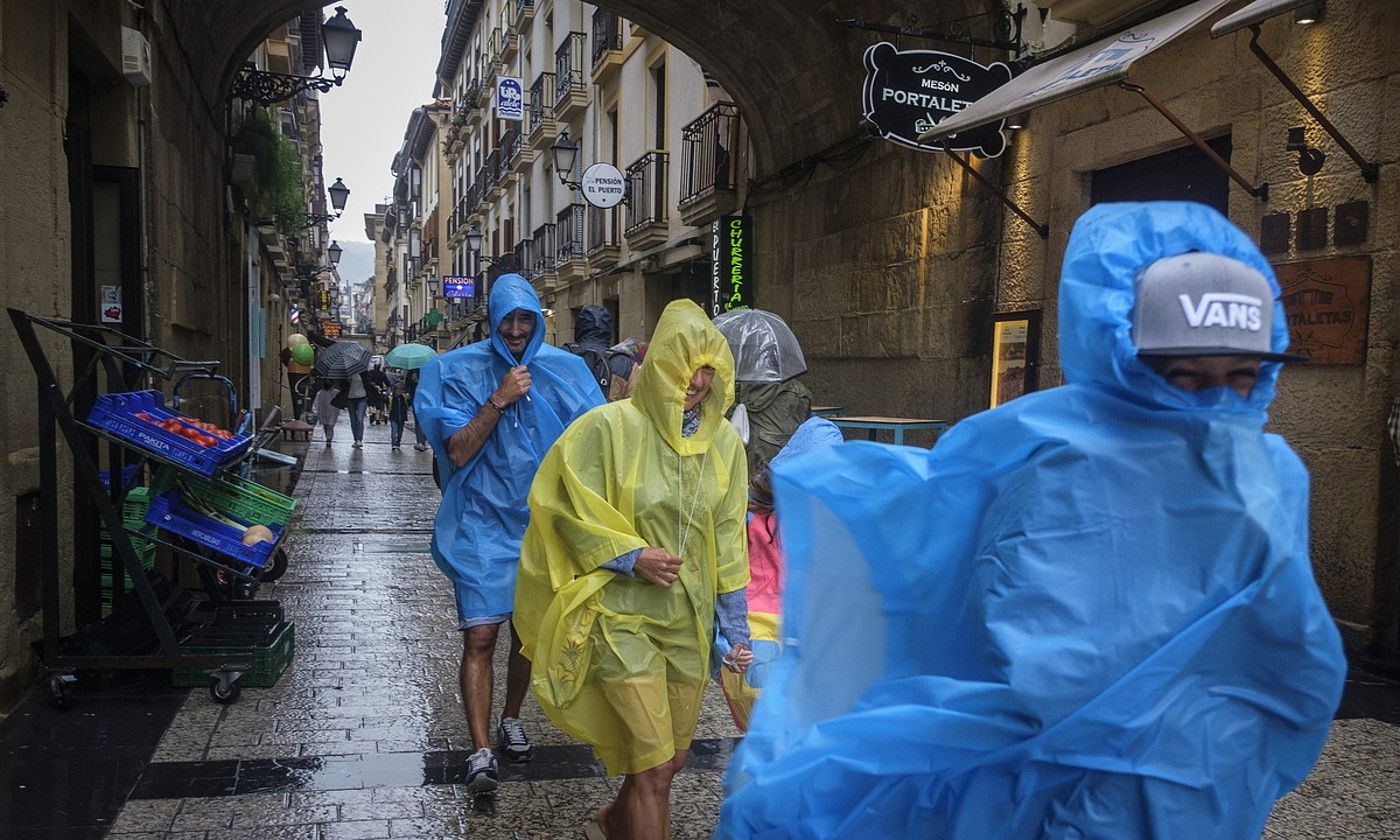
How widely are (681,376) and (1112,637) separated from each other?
155 centimetres

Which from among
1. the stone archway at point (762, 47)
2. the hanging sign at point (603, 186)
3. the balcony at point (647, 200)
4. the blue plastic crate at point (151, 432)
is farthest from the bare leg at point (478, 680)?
the hanging sign at point (603, 186)

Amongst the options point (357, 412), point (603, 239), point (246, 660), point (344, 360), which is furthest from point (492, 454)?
point (603, 239)

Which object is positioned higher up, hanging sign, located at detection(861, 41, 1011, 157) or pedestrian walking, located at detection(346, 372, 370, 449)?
hanging sign, located at detection(861, 41, 1011, 157)

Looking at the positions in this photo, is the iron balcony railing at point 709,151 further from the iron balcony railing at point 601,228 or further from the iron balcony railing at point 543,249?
the iron balcony railing at point 543,249

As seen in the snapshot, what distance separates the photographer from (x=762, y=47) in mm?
12453

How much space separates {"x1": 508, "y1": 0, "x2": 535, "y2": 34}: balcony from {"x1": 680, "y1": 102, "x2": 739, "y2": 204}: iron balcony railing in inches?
570

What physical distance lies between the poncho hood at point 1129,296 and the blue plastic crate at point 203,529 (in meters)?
4.20

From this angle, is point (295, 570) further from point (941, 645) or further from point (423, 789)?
point (941, 645)

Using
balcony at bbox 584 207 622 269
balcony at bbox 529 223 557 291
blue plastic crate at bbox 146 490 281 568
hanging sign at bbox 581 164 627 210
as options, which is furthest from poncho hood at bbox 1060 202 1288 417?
balcony at bbox 529 223 557 291

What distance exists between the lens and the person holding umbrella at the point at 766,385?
571 cm

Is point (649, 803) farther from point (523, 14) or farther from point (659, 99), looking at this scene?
point (523, 14)

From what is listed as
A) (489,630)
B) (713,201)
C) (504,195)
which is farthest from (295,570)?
(504,195)

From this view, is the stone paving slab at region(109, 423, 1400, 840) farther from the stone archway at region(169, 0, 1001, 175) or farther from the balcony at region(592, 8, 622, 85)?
the balcony at region(592, 8, 622, 85)

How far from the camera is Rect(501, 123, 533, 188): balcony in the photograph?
31.3 m
